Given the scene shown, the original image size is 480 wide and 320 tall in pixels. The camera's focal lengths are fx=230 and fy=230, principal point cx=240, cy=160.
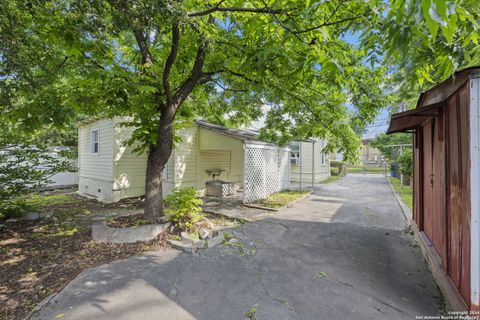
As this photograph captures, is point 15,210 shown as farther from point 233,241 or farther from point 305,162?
point 305,162

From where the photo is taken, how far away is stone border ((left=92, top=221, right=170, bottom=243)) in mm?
4840

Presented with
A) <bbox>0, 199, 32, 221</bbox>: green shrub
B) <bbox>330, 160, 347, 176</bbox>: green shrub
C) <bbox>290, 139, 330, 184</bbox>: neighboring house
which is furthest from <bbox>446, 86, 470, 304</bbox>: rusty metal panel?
<bbox>330, 160, 347, 176</bbox>: green shrub

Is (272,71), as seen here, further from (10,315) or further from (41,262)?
(41,262)

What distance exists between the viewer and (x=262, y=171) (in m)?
9.68

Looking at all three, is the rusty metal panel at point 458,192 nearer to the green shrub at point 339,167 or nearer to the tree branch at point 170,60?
the tree branch at point 170,60

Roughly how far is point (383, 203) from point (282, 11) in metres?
8.75

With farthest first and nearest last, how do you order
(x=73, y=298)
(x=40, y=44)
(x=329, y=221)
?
(x=329, y=221) < (x=40, y=44) < (x=73, y=298)

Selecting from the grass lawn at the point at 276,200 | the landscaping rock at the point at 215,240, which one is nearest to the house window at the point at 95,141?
the grass lawn at the point at 276,200

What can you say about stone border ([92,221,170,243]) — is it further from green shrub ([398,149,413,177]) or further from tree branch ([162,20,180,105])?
green shrub ([398,149,413,177])

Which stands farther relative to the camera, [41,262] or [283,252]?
[283,252]

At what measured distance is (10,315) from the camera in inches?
108

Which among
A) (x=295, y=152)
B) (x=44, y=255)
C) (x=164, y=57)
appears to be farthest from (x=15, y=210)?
(x=295, y=152)

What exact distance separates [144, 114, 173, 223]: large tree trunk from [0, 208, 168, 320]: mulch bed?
778 mm

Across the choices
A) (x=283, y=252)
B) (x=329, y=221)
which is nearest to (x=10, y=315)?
(x=283, y=252)
